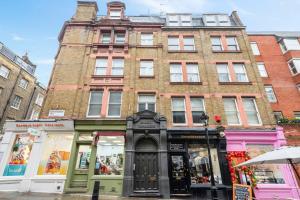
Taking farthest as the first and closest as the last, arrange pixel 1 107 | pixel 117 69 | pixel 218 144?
1. pixel 1 107
2. pixel 117 69
3. pixel 218 144

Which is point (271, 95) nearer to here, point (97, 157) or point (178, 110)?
point (178, 110)

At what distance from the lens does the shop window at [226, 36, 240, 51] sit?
16630mm

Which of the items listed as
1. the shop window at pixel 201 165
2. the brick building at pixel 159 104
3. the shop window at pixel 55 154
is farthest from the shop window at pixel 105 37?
the shop window at pixel 201 165

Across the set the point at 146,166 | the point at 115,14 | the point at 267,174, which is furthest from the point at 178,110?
the point at 115,14

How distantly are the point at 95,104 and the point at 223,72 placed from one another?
1144cm

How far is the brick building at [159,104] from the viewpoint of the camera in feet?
37.8

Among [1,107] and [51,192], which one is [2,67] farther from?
[51,192]

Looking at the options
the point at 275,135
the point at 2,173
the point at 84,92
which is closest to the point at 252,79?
the point at 275,135

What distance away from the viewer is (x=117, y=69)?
15.4m

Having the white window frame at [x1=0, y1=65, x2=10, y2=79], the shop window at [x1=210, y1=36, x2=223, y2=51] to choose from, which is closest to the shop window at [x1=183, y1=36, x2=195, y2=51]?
the shop window at [x1=210, y1=36, x2=223, y2=51]

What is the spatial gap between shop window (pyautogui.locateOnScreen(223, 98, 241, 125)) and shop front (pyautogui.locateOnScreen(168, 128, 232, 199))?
2081 millimetres

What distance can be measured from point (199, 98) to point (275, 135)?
19.5ft

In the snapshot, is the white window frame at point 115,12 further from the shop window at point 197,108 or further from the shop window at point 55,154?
the shop window at point 55,154

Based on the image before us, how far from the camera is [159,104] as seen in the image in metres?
13.8
